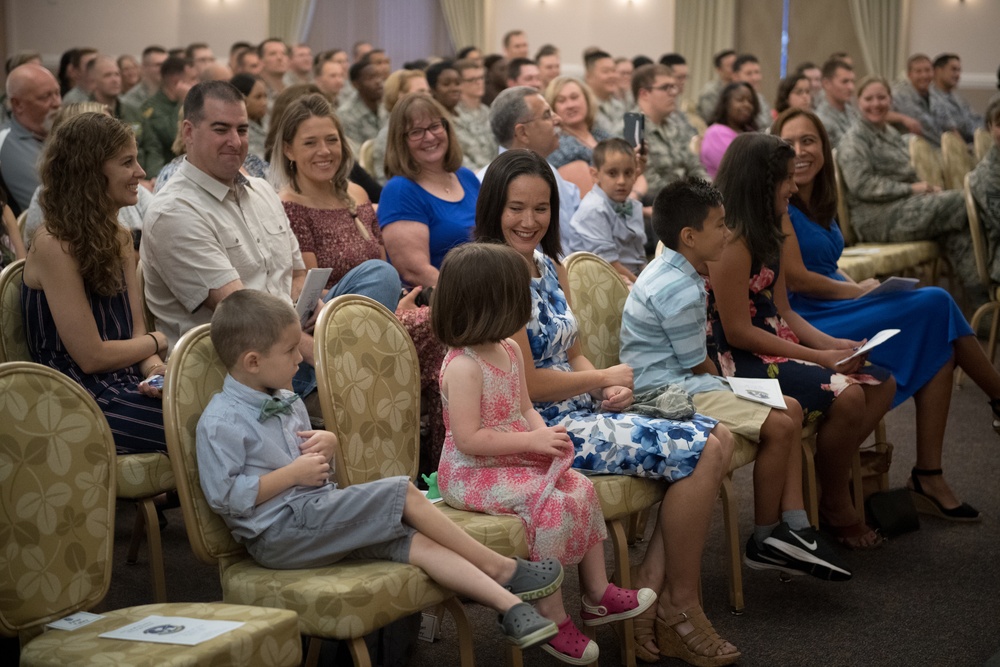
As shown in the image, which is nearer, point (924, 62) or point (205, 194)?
point (205, 194)

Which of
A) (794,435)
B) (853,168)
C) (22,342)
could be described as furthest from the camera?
(853,168)

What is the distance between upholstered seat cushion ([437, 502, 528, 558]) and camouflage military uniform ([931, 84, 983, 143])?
7725mm

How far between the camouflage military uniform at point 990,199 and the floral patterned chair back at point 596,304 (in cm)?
280

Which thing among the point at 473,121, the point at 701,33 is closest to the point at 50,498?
the point at 473,121

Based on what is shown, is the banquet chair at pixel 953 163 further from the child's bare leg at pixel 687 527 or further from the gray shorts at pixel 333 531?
the gray shorts at pixel 333 531

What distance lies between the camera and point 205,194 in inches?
116

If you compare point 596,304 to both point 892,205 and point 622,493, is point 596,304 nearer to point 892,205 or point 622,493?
point 622,493

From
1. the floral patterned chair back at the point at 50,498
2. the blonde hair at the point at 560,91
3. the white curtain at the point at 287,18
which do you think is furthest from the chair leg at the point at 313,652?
the white curtain at the point at 287,18

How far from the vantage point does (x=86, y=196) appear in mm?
2686

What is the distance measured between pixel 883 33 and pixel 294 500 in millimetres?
11840

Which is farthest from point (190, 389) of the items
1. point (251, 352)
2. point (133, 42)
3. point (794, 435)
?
point (133, 42)

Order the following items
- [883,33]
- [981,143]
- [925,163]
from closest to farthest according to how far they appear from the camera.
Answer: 1. [925,163]
2. [981,143]
3. [883,33]

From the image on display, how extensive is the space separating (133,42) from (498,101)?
334 inches

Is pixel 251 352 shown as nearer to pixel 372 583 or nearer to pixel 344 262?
pixel 372 583
